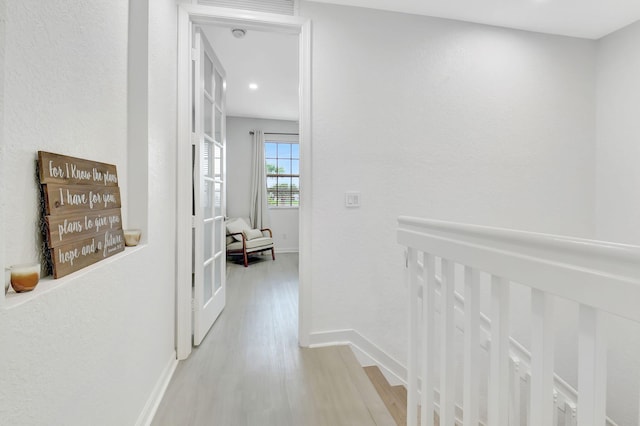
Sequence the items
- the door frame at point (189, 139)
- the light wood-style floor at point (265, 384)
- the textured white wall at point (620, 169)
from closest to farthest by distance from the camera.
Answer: the light wood-style floor at point (265, 384), the door frame at point (189, 139), the textured white wall at point (620, 169)

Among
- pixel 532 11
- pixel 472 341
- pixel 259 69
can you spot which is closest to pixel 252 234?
pixel 259 69

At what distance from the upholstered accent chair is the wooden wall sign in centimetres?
353

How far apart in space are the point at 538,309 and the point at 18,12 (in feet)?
4.45

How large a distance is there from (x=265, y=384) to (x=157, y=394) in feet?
1.85

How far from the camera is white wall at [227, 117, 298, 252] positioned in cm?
573

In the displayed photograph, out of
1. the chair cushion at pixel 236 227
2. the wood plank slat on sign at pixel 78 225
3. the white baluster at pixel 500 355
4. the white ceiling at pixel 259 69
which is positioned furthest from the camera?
the chair cushion at pixel 236 227

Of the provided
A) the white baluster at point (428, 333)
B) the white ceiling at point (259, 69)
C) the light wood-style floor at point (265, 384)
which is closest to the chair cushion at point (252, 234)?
the white ceiling at point (259, 69)

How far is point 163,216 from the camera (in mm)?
1702

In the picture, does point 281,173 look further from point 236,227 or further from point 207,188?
point 207,188

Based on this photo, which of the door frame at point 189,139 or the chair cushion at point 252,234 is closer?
the door frame at point 189,139

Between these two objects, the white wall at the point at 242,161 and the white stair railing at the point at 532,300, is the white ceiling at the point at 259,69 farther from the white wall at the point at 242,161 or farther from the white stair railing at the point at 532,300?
the white stair railing at the point at 532,300

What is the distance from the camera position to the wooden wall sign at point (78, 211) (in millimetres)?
799

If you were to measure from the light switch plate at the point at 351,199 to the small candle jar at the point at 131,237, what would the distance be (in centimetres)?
135

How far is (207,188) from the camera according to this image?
2.34m
